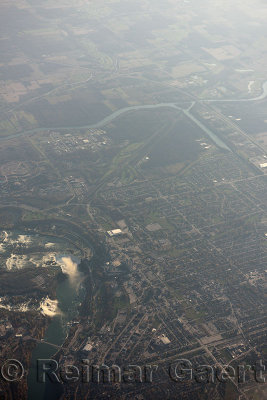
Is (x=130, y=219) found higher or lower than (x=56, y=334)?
higher

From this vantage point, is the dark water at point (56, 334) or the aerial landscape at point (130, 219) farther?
the aerial landscape at point (130, 219)

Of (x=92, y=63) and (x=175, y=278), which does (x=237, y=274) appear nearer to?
(x=175, y=278)

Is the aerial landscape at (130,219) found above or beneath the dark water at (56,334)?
above

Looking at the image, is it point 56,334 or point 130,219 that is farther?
point 130,219

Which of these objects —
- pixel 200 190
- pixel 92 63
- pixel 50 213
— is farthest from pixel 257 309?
pixel 92 63
